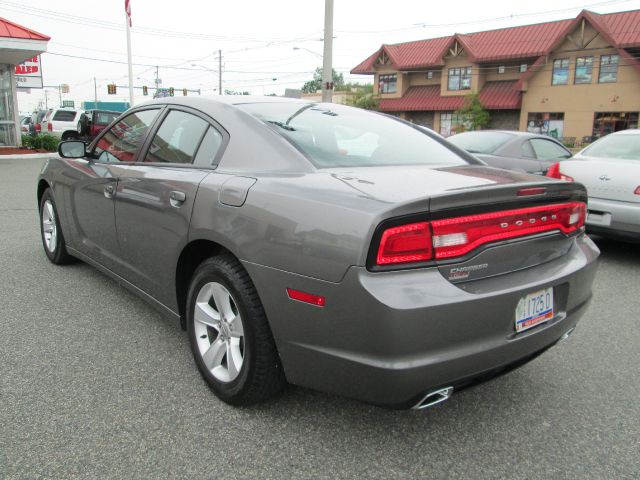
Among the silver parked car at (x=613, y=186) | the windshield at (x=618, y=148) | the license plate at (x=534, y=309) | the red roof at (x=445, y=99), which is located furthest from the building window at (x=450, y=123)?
the license plate at (x=534, y=309)

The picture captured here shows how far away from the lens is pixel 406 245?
1.92 metres

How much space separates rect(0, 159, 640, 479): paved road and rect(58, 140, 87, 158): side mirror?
1.33m

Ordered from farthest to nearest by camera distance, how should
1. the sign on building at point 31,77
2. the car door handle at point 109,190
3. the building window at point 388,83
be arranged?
1. the building window at point 388,83
2. the sign on building at point 31,77
3. the car door handle at point 109,190

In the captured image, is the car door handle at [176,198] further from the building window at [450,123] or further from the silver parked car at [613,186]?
the building window at [450,123]

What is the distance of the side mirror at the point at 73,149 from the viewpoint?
4.05 metres

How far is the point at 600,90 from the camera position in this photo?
3175 centimetres

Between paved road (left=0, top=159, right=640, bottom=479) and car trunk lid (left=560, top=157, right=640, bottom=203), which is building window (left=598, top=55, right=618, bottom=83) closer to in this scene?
car trunk lid (left=560, top=157, right=640, bottom=203)

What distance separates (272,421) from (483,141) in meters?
7.11

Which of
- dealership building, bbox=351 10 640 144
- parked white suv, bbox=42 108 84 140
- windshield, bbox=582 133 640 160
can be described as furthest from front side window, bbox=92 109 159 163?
dealership building, bbox=351 10 640 144

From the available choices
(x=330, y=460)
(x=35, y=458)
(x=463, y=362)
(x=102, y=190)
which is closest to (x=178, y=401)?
(x=35, y=458)

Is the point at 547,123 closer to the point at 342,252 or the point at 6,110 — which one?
the point at 6,110

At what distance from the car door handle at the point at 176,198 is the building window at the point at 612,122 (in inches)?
1315

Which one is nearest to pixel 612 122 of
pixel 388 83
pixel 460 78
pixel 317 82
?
pixel 460 78

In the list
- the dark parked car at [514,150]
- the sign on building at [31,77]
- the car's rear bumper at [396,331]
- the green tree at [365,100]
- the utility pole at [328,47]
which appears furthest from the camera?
the green tree at [365,100]
